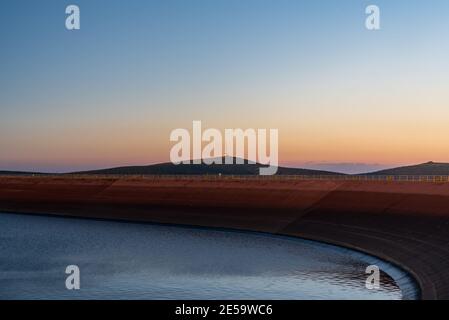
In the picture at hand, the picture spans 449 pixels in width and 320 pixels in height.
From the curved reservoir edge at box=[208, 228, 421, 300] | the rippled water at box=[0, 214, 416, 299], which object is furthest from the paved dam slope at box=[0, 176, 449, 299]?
the rippled water at box=[0, 214, 416, 299]

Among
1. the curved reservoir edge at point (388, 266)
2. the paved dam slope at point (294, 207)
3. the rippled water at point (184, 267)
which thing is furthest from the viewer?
the paved dam slope at point (294, 207)

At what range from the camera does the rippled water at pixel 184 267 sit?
33.0m

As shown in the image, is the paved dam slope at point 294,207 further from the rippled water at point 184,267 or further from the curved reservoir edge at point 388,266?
the rippled water at point 184,267

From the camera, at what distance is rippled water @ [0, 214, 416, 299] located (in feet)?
108

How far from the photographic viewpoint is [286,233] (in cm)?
5869

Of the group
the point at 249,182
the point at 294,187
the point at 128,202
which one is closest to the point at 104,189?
the point at 128,202

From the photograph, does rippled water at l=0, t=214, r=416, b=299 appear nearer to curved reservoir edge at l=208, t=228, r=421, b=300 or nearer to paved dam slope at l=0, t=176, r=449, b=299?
curved reservoir edge at l=208, t=228, r=421, b=300

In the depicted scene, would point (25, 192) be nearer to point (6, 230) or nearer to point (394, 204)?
point (6, 230)

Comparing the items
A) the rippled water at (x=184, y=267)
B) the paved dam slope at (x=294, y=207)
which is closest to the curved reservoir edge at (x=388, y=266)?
the rippled water at (x=184, y=267)

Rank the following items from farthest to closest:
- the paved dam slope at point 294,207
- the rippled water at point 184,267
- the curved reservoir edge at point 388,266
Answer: the paved dam slope at point 294,207 → the rippled water at point 184,267 → the curved reservoir edge at point 388,266

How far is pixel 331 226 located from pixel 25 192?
74679mm

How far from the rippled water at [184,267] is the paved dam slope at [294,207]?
7.59 ft

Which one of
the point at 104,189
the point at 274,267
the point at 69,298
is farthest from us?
the point at 104,189

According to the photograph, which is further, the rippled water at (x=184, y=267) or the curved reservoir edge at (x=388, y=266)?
the rippled water at (x=184, y=267)
